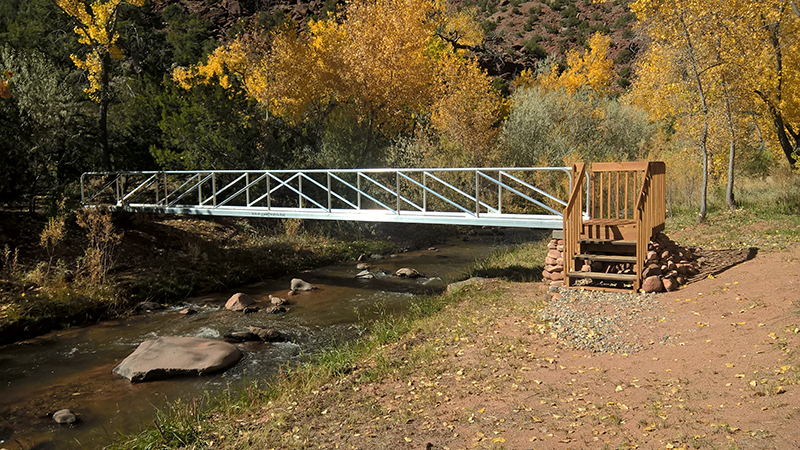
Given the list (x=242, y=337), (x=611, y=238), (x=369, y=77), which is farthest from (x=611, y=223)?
(x=369, y=77)

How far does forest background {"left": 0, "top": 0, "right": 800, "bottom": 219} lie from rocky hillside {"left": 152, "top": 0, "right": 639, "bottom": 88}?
33.6 meters

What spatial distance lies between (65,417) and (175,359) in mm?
1520

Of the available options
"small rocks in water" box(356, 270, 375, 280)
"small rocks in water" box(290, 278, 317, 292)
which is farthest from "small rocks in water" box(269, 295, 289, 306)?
"small rocks in water" box(356, 270, 375, 280)

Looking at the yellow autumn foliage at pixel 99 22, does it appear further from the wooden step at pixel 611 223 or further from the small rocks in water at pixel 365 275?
the wooden step at pixel 611 223

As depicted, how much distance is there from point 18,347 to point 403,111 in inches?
532

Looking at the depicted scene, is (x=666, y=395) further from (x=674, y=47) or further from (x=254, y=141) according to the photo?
(x=254, y=141)

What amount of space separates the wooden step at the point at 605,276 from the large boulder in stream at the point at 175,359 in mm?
5028

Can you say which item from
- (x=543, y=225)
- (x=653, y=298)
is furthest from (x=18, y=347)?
(x=653, y=298)

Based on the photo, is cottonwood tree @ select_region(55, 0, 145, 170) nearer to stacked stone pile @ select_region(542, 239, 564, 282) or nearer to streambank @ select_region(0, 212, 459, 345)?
streambank @ select_region(0, 212, 459, 345)

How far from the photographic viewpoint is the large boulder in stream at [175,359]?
6.97 metres

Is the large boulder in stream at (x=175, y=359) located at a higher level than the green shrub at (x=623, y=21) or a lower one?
lower

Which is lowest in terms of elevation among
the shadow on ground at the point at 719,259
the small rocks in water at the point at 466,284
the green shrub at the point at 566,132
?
the small rocks in water at the point at 466,284

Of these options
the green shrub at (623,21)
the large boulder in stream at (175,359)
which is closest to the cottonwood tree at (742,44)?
the large boulder in stream at (175,359)

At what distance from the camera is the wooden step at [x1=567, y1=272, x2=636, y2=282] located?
7.54 m
